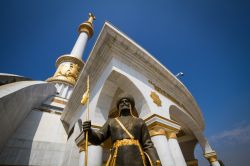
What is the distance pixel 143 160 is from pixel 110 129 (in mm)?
790

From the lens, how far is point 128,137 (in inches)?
84.8

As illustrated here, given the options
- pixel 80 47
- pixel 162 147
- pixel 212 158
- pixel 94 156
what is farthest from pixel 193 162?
pixel 80 47

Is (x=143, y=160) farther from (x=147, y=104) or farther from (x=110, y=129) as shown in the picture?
(x=147, y=104)

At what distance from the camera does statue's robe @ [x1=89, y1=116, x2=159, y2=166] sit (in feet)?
6.37

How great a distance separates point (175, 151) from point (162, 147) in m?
0.74

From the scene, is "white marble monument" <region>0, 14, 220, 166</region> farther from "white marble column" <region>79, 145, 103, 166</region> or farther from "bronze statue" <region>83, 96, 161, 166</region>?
"bronze statue" <region>83, 96, 161, 166</region>

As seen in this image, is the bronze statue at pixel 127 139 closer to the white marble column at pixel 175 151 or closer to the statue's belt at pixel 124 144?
the statue's belt at pixel 124 144

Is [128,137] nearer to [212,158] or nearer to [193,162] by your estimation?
[212,158]

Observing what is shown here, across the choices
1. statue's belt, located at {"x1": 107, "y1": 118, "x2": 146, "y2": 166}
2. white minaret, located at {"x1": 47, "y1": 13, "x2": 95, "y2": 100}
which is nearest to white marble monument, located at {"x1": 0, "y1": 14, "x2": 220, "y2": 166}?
statue's belt, located at {"x1": 107, "y1": 118, "x2": 146, "y2": 166}

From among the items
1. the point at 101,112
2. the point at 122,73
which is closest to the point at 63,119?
the point at 101,112

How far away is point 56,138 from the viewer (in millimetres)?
7879

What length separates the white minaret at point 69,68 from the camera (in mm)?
13688

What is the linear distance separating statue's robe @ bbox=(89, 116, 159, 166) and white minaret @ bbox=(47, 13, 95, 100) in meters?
11.1

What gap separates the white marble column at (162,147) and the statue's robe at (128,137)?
1580mm
